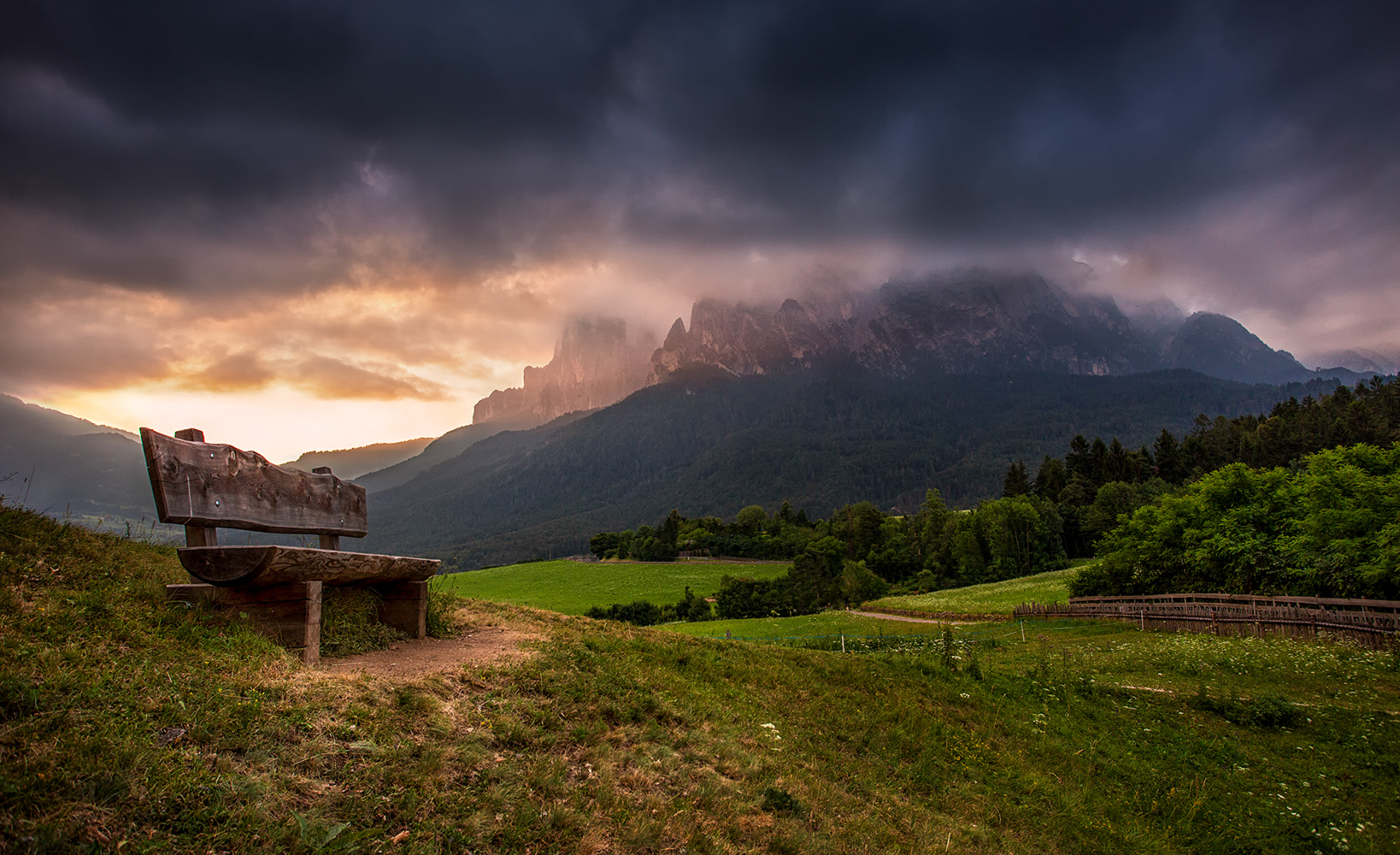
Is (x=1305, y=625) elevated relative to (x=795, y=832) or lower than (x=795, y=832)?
lower

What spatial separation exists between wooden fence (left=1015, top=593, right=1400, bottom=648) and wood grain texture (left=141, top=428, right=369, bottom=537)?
27503 mm

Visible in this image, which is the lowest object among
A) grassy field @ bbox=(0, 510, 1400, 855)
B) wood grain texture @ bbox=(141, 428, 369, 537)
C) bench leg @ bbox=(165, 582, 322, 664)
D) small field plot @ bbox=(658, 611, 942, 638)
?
small field plot @ bbox=(658, 611, 942, 638)

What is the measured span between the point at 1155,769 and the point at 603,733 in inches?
388

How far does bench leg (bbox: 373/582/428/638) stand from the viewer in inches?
324

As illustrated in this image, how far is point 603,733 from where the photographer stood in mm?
6020

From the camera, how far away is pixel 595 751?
5594 mm

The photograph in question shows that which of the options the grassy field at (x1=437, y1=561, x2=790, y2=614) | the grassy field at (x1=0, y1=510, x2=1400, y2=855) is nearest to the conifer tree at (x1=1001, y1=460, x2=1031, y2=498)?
the grassy field at (x1=437, y1=561, x2=790, y2=614)

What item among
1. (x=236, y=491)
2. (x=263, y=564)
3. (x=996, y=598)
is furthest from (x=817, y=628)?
(x=263, y=564)

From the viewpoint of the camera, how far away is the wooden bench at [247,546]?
217 inches

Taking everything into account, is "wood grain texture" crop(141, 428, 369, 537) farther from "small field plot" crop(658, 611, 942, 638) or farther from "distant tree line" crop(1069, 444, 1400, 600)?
"distant tree line" crop(1069, 444, 1400, 600)

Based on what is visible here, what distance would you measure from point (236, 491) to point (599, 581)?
90.5 m

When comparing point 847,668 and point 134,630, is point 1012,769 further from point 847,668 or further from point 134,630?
point 134,630

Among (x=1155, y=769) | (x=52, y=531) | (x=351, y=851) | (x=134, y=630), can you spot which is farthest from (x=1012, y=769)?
(x=52, y=531)

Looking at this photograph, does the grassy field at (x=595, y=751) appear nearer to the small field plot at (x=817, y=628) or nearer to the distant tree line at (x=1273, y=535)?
the distant tree line at (x=1273, y=535)
